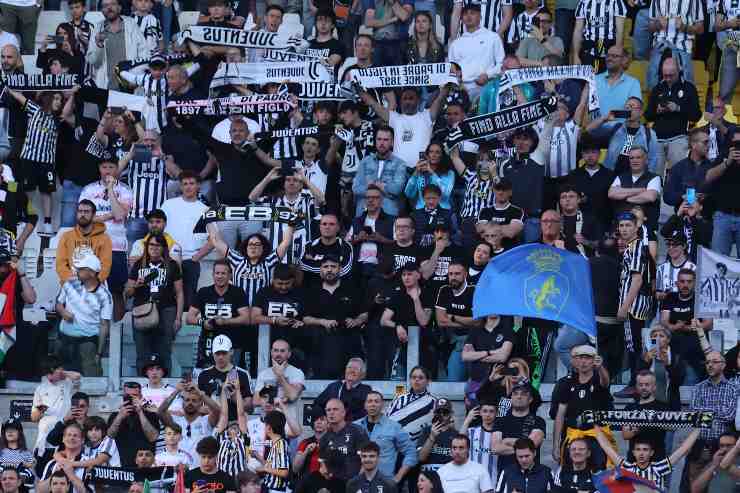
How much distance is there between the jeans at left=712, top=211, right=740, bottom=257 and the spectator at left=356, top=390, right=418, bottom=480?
A: 4547 millimetres

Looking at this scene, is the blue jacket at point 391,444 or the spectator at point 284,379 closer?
the blue jacket at point 391,444

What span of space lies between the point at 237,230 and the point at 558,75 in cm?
402

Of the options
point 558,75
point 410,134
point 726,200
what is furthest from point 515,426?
point 558,75

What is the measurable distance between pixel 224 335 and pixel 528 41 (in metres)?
6.43

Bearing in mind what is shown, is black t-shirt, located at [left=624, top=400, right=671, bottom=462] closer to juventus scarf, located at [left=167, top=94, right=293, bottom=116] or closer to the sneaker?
the sneaker

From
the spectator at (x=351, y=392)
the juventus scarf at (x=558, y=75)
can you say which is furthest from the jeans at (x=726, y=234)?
the spectator at (x=351, y=392)

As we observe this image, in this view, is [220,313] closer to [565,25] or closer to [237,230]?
[237,230]

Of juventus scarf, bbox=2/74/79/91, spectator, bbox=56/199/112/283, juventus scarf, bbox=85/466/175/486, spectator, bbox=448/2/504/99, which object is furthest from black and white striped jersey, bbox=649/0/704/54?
juventus scarf, bbox=85/466/175/486

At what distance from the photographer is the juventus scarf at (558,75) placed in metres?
27.7

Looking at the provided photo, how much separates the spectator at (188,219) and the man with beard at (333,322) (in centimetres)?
160

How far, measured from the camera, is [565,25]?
3045cm

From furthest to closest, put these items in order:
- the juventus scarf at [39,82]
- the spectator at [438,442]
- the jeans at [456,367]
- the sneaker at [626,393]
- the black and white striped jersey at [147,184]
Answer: the juventus scarf at [39,82]
the black and white striped jersey at [147,184]
the jeans at [456,367]
the sneaker at [626,393]
the spectator at [438,442]

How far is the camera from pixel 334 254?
2570 cm

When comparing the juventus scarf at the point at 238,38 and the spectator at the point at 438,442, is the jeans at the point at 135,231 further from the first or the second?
the spectator at the point at 438,442
